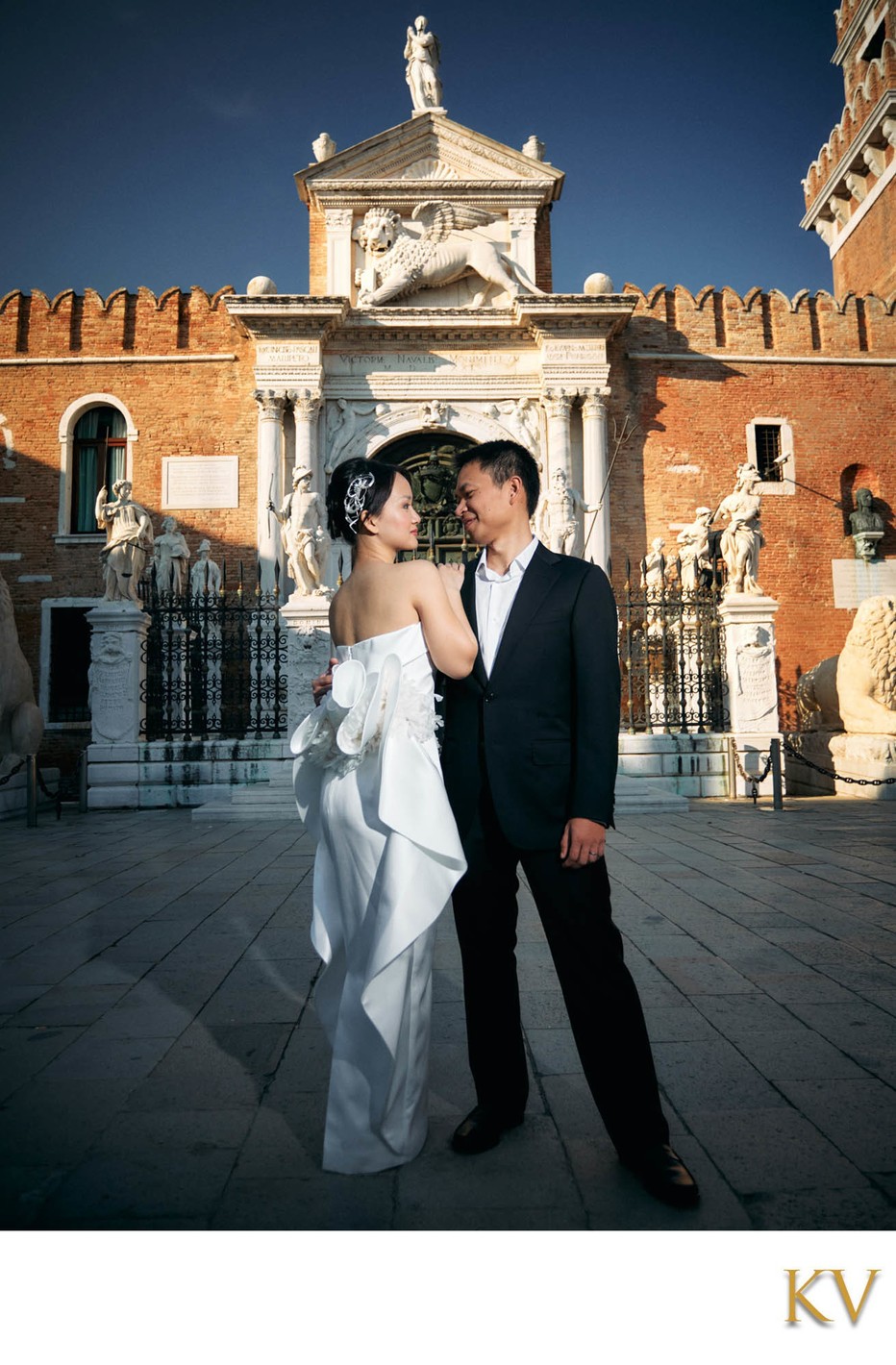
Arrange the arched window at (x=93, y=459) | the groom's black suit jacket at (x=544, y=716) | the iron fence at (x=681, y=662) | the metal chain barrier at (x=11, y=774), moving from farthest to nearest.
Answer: the arched window at (x=93, y=459)
the iron fence at (x=681, y=662)
the metal chain barrier at (x=11, y=774)
the groom's black suit jacket at (x=544, y=716)

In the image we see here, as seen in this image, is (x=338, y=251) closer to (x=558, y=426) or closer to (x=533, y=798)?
(x=558, y=426)

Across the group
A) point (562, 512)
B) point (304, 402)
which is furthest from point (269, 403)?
point (562, 512)

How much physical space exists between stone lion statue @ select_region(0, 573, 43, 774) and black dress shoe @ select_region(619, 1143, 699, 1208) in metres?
10.1

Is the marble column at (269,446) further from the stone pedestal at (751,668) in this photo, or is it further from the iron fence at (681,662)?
the stone pedestal at (751,668)

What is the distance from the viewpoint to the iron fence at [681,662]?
1209 cm

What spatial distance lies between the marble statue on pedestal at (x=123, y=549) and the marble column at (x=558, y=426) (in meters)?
8.05

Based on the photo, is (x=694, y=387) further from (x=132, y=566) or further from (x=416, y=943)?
(x=416, y=943)

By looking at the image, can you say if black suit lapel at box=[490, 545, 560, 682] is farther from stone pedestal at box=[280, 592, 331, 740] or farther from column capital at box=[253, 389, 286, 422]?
column capital at box=[253, 389, 286, 422]

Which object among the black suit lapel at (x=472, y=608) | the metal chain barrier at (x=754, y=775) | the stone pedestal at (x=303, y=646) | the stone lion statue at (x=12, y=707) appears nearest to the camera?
the black suit lapel at (x=472, y=608)

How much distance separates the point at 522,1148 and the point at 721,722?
10.6 m

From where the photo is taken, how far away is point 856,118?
68.8ft

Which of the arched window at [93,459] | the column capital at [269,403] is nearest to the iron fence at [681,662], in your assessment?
the column capital at [269,403]

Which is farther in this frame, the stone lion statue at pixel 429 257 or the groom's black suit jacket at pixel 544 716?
the stone lion statue at pixel 429 257

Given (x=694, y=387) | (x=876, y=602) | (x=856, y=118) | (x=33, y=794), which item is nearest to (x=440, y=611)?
(x=33, y=794)
